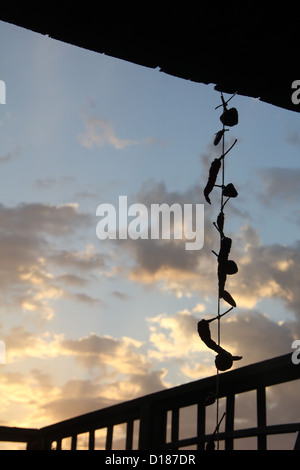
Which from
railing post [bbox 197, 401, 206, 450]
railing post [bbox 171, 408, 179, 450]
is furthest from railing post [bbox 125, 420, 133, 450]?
railing post [bbox 197, 401, 206, 450]

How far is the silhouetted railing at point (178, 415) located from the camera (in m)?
2.64

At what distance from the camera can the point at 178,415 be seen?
11.3ft

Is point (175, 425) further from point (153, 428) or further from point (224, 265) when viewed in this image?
point (224, 265)

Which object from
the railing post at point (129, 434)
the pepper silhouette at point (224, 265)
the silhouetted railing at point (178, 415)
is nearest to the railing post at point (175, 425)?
the silhouetted railing at point (178, 415)

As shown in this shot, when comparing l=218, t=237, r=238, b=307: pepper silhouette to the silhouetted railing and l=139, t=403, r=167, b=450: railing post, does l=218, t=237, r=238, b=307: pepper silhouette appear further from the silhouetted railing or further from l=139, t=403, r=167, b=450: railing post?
l=139, t=403, r=167, b=450: railing post

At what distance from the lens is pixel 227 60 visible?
73.6 inches

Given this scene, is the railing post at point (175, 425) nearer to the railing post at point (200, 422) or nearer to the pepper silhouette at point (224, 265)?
the railing post at point (200, 422)

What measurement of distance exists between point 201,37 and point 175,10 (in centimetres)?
14

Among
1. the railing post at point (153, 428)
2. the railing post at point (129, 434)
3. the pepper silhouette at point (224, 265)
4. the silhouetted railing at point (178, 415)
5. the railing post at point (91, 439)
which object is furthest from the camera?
the railing post at point (91, 439)

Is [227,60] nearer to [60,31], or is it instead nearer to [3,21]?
[60,31]

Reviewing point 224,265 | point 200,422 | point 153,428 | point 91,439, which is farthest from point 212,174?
point 91,439

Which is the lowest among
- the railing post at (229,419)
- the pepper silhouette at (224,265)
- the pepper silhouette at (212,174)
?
the railing post at (229,419)

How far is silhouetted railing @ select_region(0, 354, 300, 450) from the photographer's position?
264cm
